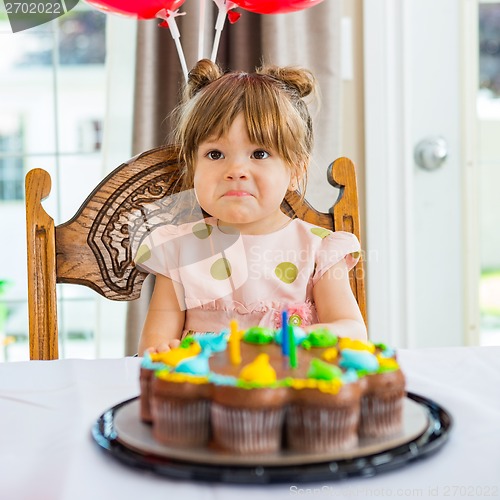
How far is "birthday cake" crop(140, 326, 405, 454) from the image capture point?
1.59 ft

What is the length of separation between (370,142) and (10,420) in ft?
4.80

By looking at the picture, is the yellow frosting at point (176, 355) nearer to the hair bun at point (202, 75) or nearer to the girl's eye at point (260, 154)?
the girl's eye at point (260, 154)

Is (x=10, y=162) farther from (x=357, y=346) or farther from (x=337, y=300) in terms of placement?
(x=357, y=346)

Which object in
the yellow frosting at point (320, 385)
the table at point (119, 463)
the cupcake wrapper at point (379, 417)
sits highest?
the yellow frosting at point (320, 385)

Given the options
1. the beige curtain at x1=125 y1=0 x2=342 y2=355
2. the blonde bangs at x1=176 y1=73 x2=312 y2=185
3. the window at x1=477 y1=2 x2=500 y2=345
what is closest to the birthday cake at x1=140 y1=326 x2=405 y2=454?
the blonde bangs at x1=176 y1=73 x2=312 y2=185

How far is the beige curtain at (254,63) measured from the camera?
183cm

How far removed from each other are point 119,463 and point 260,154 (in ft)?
2.42

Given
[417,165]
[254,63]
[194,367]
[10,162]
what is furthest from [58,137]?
[194,367]

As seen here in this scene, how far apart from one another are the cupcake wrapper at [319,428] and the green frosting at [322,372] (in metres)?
0.02

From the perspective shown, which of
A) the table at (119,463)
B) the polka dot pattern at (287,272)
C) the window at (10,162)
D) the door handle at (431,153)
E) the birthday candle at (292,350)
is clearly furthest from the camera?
the window at (10,162)

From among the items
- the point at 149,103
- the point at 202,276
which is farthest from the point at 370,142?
the point at 202,276

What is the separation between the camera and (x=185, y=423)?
508mm

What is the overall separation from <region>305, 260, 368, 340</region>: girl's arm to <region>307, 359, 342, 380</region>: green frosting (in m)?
0.56

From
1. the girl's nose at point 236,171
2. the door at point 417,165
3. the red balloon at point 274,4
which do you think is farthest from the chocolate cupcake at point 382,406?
the door at point 417,165
